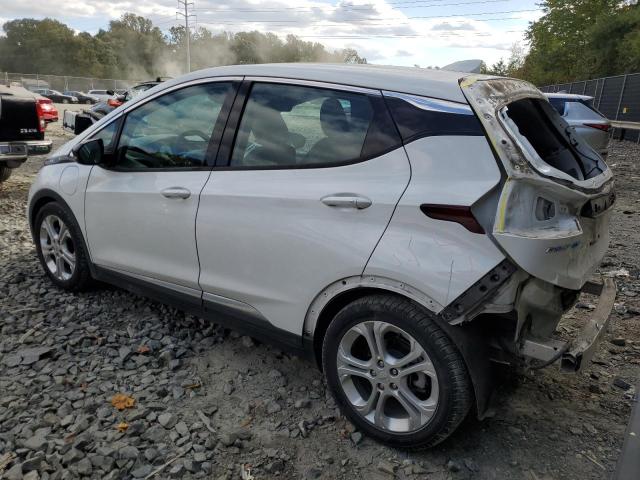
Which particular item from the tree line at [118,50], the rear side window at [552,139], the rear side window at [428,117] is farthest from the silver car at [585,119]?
the tree line at [118,50]

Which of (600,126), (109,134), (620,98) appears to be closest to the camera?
(109,134)

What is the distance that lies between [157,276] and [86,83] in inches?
2475

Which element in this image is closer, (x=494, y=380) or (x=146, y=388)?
(x=494, y=380)

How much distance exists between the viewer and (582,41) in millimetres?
39844

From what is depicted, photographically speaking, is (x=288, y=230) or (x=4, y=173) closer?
(x=288, y=230)

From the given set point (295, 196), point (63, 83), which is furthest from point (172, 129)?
point (63, 83)

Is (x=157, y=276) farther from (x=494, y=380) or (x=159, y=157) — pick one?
(x=494, y=380)

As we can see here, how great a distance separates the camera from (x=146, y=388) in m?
2.96

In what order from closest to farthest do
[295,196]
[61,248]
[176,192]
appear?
1. [295,196]
2. [176,192]
3. [61,248]

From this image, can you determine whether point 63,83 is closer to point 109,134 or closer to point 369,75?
point 109,134

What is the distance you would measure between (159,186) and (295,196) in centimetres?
103

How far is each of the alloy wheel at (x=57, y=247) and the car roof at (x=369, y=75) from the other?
181cm

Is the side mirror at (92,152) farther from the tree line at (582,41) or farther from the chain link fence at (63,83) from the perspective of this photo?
the chain link fence at (63,83)

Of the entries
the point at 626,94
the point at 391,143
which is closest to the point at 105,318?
the point at 391,143
